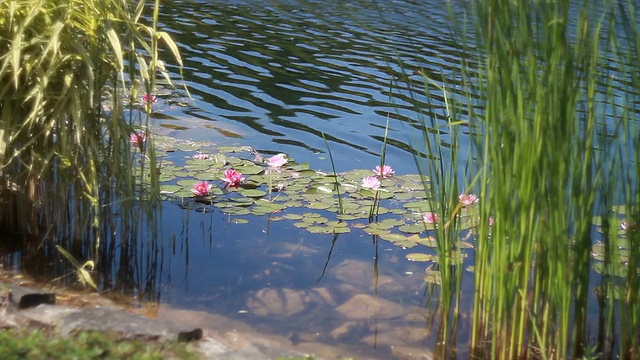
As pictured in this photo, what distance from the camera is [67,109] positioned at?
303 centimetres

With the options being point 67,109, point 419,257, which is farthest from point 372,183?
point 67,109

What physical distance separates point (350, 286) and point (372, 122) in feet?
Result: 7.66

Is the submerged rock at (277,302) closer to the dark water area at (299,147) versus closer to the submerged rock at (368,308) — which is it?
the dark water area at (299,147)

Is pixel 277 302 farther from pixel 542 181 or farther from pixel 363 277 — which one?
pixel 542 181

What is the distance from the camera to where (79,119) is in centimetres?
295

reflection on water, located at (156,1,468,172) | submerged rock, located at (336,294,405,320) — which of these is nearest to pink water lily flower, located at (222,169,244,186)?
reflection on water, located at (156,1,468,172)

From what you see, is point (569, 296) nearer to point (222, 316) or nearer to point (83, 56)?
point (222, 316)

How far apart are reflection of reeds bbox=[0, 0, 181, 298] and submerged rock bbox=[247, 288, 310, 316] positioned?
1.84 feet

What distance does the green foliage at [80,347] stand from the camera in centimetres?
229

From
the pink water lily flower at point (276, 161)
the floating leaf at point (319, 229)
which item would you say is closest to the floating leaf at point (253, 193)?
the pink water lily flower at point (276, 161)

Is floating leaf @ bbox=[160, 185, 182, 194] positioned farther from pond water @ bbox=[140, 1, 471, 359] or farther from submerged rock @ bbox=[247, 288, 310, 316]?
submerged rock @ bbox=[247, 288, 310, 316]

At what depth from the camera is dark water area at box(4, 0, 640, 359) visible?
10.5 feet

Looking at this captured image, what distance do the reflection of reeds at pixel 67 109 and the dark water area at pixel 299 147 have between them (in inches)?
10.4

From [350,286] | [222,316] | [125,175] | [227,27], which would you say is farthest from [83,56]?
[227,27]
